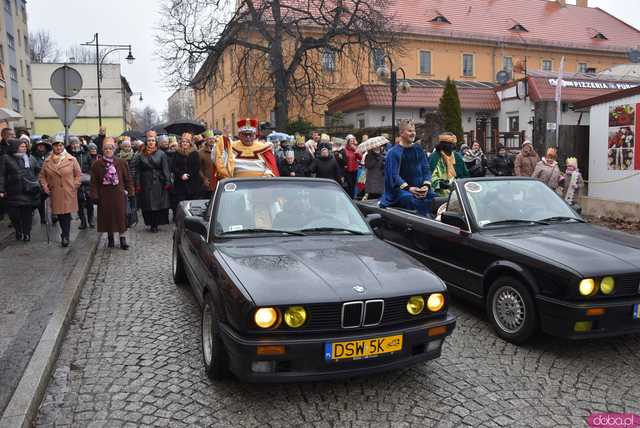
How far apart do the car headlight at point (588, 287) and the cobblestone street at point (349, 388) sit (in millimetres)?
628

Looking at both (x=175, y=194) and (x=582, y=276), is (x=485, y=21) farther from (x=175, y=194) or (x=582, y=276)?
(x=582, y=276)

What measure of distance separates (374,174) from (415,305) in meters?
8.70

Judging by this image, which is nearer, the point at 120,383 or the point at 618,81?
the point at 120,383

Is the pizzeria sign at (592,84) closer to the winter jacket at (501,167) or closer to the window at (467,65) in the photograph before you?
the window at (467,65)

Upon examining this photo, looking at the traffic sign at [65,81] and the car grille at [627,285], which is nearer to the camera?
the car grille at [627,285]

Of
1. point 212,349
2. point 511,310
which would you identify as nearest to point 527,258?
point 511,310

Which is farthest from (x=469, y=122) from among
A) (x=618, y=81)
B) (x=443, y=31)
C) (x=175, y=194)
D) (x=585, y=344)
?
(x=585, y=344)

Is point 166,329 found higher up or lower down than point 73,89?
lower down

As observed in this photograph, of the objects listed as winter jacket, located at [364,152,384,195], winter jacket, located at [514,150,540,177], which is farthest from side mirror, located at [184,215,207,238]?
winter jacket, located at [514,150,540,177]

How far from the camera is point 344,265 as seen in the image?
4234mm

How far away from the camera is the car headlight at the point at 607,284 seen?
4.59 m

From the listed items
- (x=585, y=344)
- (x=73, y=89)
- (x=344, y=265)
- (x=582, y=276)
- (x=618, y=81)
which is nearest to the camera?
(x=344, y=265)

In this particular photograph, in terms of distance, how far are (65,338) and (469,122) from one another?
34.5 metres

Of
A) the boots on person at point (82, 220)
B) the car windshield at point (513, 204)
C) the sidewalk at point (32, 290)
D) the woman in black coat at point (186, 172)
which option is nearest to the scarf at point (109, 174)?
the sidewalk at point (32, 290)
